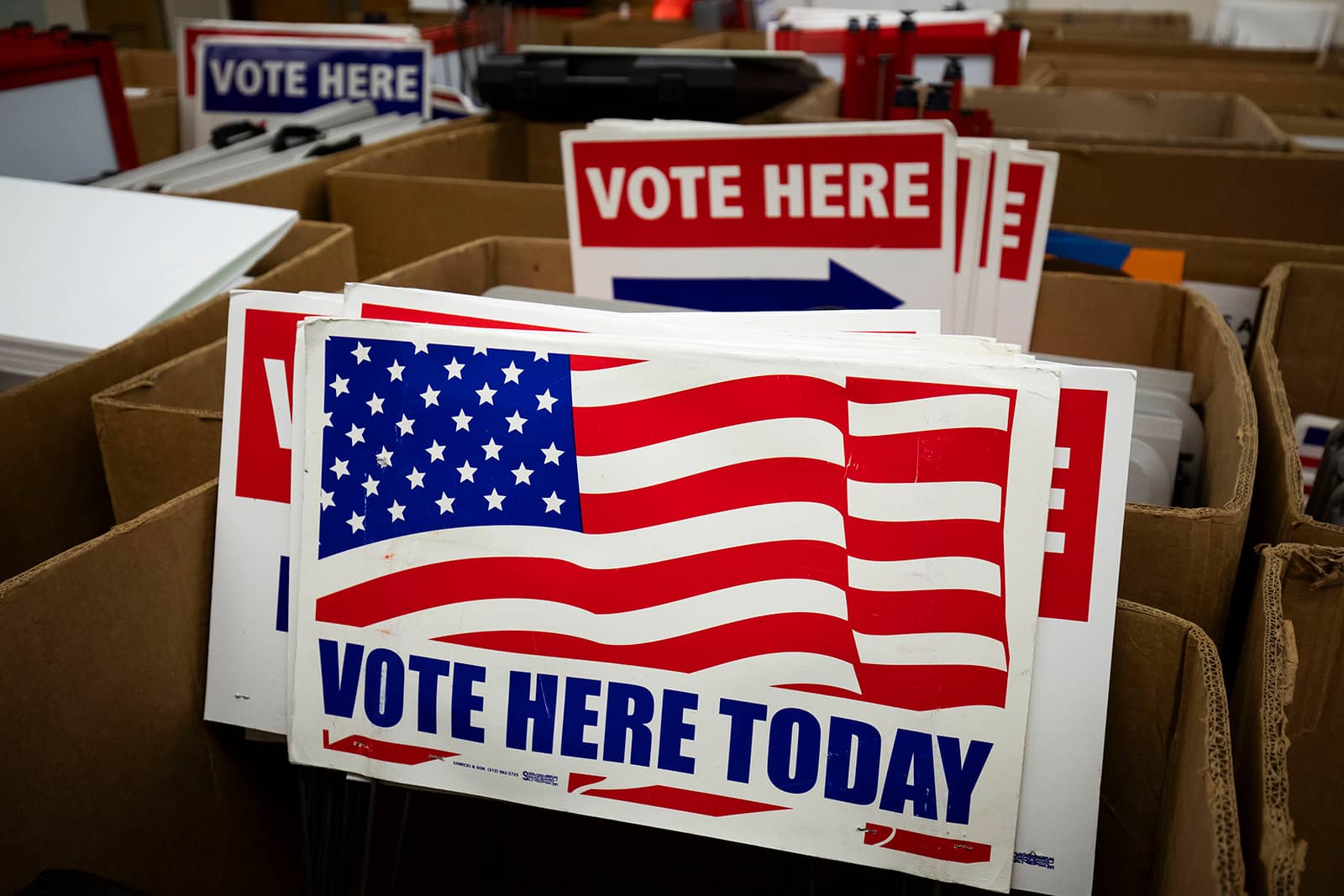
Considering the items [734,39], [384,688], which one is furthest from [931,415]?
[734,39]

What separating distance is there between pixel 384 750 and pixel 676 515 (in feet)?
1.02

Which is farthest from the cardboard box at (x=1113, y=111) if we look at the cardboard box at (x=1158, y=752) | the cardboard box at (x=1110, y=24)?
the cardboard box at (x=1158, y=752)

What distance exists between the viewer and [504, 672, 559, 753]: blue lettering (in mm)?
764

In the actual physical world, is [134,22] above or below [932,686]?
above

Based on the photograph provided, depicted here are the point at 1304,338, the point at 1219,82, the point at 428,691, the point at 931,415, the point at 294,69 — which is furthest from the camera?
the point at 1219,82

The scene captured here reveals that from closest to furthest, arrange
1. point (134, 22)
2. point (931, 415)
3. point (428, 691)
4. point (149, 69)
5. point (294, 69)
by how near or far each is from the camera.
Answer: point (931, 415) → point (428, 691) → point (294, 69) → point (149, 69) → point (134, 22)

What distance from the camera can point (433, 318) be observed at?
2.57 feet

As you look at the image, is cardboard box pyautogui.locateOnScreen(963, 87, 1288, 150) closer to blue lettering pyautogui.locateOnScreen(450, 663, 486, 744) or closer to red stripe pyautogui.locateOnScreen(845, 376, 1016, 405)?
red stripe pyautogui.locateOnScreen(845, 376, 1016, 405)

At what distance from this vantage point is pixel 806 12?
3.01 meters

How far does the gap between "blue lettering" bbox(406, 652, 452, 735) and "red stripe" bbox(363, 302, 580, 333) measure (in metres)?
0.27

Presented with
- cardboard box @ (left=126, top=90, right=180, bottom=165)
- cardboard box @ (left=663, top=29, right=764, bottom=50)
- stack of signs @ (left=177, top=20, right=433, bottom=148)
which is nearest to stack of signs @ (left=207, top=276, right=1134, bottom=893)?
stack of signs @ (left=177, top=20, right=433, bottom=148)

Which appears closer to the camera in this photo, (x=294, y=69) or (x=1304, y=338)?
(x=1304, y=338)

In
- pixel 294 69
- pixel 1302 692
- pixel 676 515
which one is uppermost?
pixel 294 69

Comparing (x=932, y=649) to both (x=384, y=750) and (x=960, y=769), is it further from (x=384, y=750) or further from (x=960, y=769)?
(x=384, y=750)
